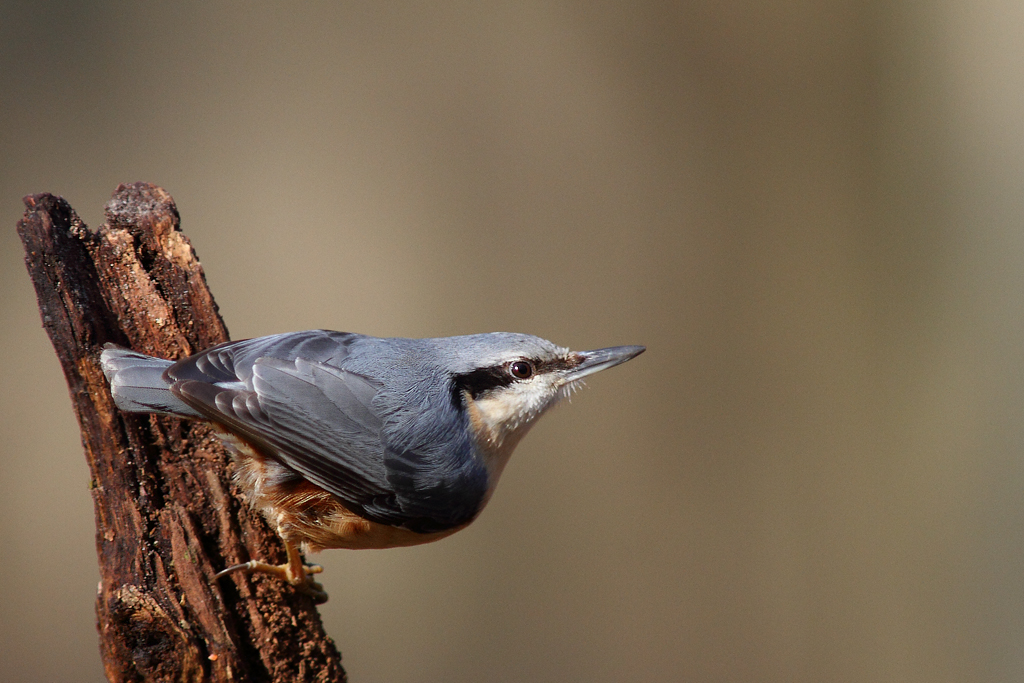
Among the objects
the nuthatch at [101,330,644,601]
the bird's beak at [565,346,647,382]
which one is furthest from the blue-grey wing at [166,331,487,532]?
the bird's beak at [565,346,647,382]

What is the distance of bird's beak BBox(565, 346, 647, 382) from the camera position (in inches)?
64.6

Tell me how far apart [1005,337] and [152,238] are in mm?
3394

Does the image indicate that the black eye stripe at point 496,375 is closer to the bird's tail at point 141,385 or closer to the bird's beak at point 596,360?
the bird's beak at point 596,360

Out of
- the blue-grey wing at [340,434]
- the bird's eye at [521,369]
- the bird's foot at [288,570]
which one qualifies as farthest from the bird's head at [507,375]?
the bird's foot at [288,570]

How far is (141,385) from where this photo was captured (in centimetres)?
135

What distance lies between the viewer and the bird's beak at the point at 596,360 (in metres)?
1.64

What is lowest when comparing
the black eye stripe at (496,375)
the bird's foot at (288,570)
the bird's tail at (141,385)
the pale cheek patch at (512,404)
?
the bird's foot at (288,570)

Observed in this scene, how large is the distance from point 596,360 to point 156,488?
39.5 inches

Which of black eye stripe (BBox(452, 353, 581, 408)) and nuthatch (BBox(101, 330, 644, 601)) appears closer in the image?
nuthatch (BBox(101, 330, 644, 601))

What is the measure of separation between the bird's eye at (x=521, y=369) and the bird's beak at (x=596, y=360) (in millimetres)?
92

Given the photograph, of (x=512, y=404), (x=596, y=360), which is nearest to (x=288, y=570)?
(x=512, y=404)

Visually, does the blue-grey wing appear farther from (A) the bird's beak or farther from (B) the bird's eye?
(A) the bird's beak

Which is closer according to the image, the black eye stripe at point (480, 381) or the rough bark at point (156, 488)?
the rough bark at point (156, 488)

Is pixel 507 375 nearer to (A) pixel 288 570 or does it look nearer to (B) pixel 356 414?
(B) pixel 356 414
